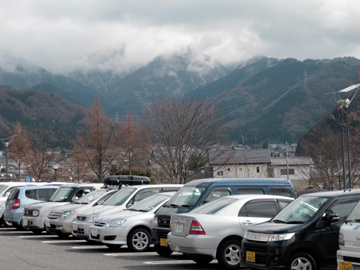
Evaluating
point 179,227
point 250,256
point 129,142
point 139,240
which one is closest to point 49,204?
point 139,240

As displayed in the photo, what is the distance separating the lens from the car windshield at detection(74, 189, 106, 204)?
17.6 m

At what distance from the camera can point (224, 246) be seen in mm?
10211

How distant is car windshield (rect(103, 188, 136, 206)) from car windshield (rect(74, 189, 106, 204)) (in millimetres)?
1812

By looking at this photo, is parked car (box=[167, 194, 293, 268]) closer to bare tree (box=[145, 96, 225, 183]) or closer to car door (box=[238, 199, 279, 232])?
car door (box=[238, 199, 279, 232])

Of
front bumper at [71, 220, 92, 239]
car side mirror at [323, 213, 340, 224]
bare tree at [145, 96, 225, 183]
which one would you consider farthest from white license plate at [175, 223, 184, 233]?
bare tree at [145, 96, 225, 183]

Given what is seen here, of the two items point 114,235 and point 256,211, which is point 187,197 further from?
point 114,235

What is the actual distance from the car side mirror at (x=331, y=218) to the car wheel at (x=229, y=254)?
232 cm

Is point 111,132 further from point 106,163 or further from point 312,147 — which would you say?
point 312,147

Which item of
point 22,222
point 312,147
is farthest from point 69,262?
point 312,147

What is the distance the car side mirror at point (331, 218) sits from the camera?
8336 millimetres

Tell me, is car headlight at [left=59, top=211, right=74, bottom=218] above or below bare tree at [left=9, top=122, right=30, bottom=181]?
below

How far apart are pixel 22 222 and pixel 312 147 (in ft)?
95.4

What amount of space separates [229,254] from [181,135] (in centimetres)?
2385

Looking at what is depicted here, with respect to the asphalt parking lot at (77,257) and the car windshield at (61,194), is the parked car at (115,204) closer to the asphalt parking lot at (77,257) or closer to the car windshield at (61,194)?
the asphalt parking lot at (77,257)
